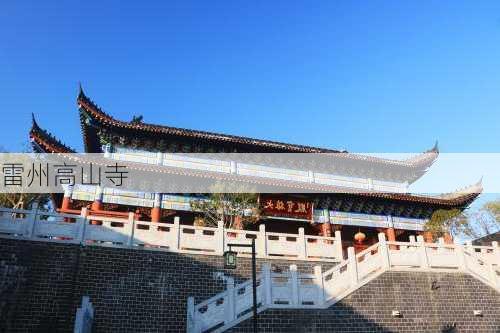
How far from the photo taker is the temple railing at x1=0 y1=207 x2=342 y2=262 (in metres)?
12.1

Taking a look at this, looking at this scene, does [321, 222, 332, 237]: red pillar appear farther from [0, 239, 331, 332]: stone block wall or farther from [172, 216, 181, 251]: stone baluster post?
[172, 216, 181, 251]: stone baluster post

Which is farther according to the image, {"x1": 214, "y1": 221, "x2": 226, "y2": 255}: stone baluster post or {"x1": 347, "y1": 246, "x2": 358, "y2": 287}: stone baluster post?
{"x1": 214, "y1": 221, "x2": 226, "y2": 255}: stone baluster post

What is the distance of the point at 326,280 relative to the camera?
502 inches

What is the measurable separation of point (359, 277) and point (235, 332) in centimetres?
402

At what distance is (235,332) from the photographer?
10680 mm

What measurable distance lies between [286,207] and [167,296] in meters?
9.90

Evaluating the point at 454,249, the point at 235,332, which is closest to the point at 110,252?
the point at 235,332

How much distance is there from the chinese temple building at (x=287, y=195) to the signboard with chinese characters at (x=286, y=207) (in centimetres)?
1

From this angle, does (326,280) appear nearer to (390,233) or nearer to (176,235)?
(176,235)

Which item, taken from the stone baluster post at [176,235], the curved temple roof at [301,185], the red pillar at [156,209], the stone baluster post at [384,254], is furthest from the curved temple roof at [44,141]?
the stone baluster post at [384,254]

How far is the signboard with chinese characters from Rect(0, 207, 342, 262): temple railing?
236 inches

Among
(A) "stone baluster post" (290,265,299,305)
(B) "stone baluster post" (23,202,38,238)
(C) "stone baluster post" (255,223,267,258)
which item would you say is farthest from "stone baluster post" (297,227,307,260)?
(B) "stone baluster post" (23,202,38,238)

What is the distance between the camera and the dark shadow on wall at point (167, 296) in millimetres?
11180

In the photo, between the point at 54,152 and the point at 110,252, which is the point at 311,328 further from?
the point at 54,152
